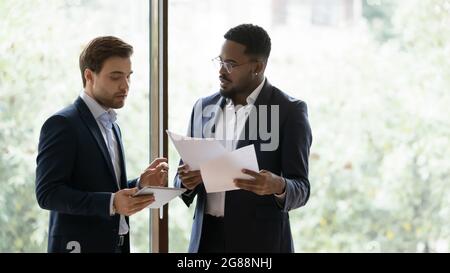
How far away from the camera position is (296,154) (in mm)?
2941

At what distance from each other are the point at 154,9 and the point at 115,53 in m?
0.92

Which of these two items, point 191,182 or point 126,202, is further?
point 191,182

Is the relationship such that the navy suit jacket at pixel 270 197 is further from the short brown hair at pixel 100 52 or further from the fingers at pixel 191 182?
the short brown hair at pixel 100 52

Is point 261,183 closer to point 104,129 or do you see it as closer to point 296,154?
point 296,154

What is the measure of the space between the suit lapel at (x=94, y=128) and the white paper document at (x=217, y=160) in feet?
0.80

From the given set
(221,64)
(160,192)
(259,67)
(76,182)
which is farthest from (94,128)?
(259,67)

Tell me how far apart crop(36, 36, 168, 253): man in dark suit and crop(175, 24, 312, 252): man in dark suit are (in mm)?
279

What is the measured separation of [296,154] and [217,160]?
1.17 feet

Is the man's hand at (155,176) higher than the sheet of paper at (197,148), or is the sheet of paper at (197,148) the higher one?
the sheet of paper at (197,148)

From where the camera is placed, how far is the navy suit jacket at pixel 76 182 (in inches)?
106

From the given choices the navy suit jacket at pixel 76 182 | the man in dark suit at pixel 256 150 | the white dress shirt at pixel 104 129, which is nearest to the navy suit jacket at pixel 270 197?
the man in dark suit at pixel 256 150

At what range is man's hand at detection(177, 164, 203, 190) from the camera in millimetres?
2936

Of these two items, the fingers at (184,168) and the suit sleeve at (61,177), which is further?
the fingers at (184,168)
